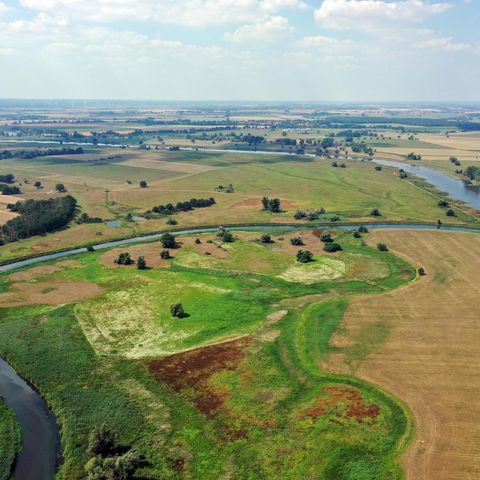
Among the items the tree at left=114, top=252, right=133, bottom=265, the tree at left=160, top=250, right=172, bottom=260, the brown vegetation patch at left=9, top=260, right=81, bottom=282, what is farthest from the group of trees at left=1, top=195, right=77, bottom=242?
the tree at left=160, top=250, right=172, bottom=260

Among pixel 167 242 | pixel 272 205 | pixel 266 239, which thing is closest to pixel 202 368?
pixel 167 242

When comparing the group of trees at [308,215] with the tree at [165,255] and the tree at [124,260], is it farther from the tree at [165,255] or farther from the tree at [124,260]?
the tree at [124,260]

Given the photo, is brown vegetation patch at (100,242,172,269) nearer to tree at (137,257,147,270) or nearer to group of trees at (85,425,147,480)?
tree at (137,257,147,270)

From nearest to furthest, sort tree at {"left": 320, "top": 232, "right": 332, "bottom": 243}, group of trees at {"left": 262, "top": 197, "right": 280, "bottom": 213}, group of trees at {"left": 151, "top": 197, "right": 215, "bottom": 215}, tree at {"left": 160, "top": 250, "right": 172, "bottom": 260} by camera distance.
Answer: tree at {"left": 160, "top": 250, "right": 172, "bottom": 260} → tree at {"left": 320, "top": 232, "right": 332, "bottom": 243} → group of trees at {"left": 151, "top": 197, "right": 215, "bottom": 215} → group of trees at {"left": 262, "top": 197, "right": 280, "bottom": 213}

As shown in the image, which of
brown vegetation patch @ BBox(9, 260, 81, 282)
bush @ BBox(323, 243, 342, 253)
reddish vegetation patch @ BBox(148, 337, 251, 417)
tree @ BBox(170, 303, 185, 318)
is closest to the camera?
reddish vegetation patch @ BBox(148, 337, 251, 417)

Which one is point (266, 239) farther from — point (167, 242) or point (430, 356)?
point (430, 356)

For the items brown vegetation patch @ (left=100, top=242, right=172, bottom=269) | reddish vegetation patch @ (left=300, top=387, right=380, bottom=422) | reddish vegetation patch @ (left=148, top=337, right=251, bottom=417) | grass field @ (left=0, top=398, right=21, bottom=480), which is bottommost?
grass field @ (left=0, top=398, right=21, bottom=480)

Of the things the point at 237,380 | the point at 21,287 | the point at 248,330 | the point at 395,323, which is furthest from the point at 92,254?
the point at 395,323
